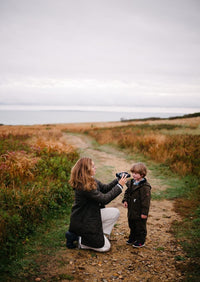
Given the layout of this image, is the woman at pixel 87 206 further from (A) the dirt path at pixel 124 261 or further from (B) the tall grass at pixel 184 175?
(B) the tall grass at pixel 184 175

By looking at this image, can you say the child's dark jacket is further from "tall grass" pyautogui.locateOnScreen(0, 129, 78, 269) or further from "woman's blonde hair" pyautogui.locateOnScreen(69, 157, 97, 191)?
"tall grass" pyautogui.locateOnScreen(0, 129, 78, 269)

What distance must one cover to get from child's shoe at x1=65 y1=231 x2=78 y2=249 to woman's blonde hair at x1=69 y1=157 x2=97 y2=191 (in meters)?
0.86

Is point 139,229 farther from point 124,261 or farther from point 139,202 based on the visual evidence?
point 124,261

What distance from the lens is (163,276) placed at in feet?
10.4

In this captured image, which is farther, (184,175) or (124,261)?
(184,175)

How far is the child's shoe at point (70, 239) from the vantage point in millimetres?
3738

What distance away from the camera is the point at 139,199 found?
3848 millimetres

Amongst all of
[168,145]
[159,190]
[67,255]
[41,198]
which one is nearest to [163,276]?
[67,255]

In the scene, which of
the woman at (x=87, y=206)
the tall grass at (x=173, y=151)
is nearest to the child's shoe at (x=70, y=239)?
the woman at (x=87, y=206)

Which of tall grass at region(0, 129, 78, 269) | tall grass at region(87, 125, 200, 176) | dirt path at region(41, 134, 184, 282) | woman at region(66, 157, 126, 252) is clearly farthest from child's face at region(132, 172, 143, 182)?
A: tall grass at region(87, 125, 200, 176)

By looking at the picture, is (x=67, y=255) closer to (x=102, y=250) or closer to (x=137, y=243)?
(x=102, y=250)

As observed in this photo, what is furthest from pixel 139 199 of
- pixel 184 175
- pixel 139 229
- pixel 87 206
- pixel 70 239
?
pixel 184 175

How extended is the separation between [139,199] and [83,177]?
113 cm

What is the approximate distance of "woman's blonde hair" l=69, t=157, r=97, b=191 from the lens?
3.50 meters
